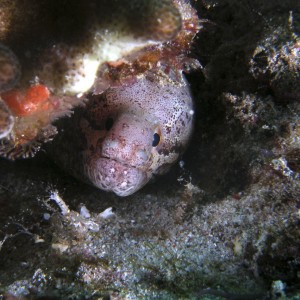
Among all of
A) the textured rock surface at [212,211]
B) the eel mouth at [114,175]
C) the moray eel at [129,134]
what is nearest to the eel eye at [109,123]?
the moray eel at [129,134]

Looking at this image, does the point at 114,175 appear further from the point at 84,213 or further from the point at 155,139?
the point at 155,139

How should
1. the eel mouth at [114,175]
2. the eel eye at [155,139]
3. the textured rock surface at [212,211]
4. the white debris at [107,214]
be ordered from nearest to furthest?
1. the textured rock surface at [212,211]
2. the white debris at [107,214]
3. the eel mouth at [114,175]
4. the eel eye at [155,139]

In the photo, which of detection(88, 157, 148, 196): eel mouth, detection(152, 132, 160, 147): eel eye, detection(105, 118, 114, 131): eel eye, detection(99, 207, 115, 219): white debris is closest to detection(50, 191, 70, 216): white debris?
detection(99, 207, 115, 219): white debris

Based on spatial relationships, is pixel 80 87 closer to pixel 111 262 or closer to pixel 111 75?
pixel 111 75

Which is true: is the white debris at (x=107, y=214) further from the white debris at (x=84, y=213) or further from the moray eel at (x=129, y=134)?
the moray eel at (x=129, y=134)

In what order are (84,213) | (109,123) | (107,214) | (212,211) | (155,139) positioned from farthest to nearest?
(155,139) → (109,123) → (107,214) → (84,213) → (212,211)

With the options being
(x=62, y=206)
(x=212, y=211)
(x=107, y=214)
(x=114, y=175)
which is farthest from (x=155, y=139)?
(x=62, y=206)

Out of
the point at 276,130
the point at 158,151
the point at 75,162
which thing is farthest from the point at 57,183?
the point at 276,130
